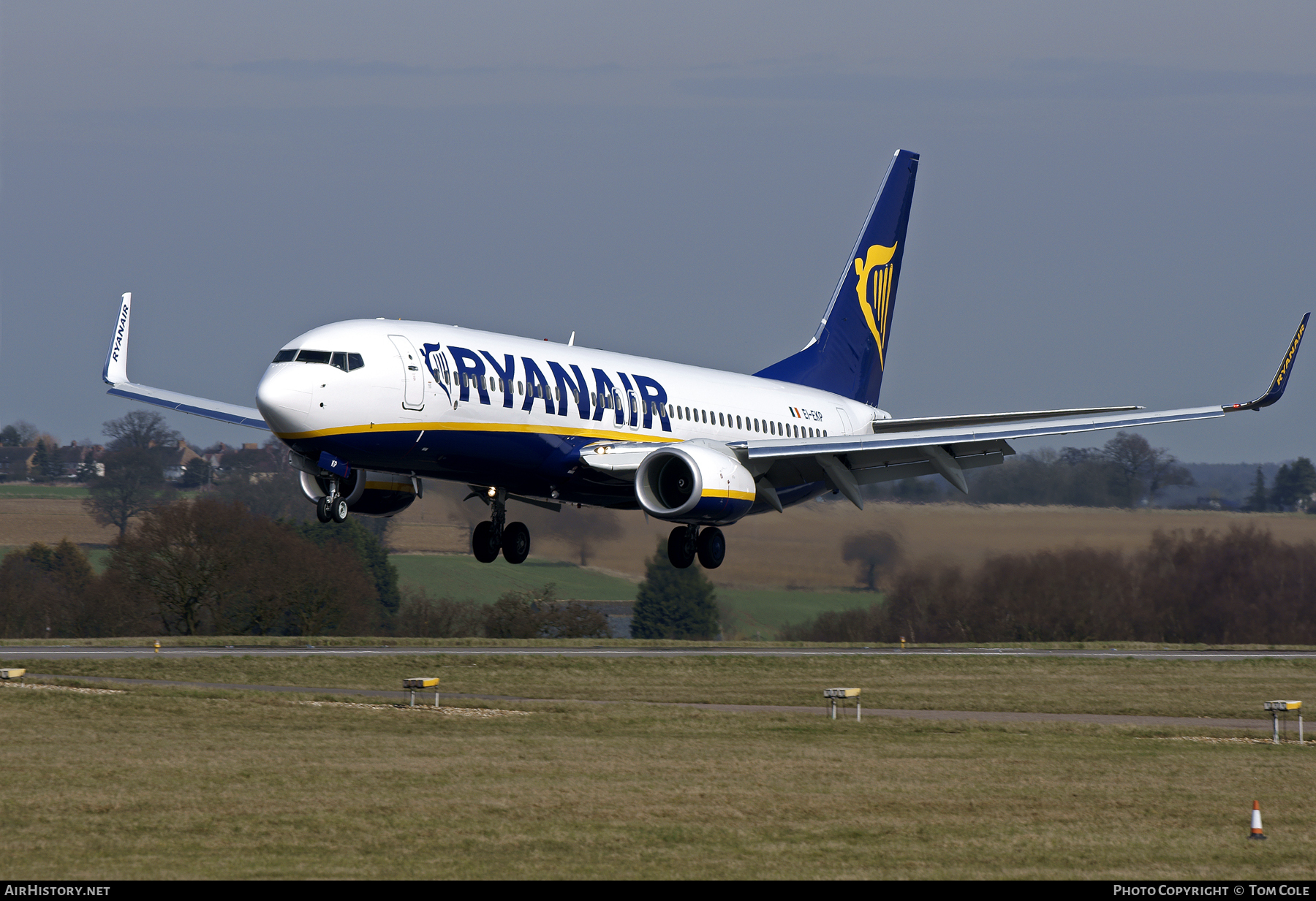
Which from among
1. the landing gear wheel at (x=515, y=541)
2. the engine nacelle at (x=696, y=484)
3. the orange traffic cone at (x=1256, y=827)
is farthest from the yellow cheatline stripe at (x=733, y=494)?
the orange traffic cone at (x=1256, y=827)

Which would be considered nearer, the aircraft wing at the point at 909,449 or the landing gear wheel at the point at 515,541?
the aircraft wing at the point at 909,449

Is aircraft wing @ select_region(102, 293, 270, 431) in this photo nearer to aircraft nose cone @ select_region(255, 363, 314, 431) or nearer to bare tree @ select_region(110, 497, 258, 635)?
aircraft nose cone @ select_region(255, 363, 314, 431)

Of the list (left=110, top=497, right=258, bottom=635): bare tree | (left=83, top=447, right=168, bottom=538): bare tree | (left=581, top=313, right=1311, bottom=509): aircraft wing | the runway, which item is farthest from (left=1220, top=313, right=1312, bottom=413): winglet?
(left=83, top=447, right=168, bottom=538): bare tree

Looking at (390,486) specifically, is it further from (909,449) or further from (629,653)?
(629,653)

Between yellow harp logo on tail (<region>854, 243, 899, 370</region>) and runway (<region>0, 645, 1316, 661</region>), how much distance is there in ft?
47.8

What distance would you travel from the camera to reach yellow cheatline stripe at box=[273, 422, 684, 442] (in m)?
31.2

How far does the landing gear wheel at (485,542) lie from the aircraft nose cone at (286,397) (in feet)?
34.6

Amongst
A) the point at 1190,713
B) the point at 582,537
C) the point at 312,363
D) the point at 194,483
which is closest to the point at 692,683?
the point at 582,537

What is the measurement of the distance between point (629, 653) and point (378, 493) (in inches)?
1088

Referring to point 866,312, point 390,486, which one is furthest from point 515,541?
point 866,312

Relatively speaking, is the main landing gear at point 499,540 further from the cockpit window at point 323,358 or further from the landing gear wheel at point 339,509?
the cockpit window at point 323,358

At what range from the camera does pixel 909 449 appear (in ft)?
133

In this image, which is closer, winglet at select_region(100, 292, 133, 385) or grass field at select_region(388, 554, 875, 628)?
winglet at select_region(100, 292, 133, 385)

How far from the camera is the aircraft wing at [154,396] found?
41.4 metres
